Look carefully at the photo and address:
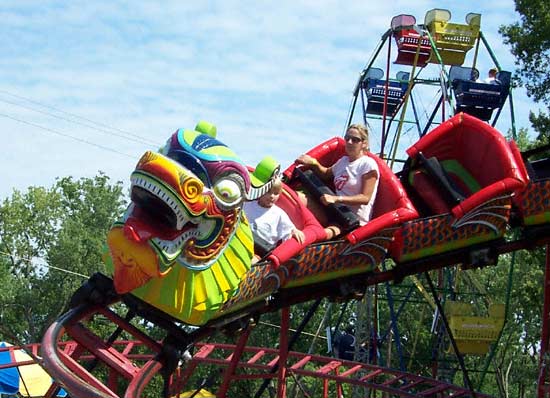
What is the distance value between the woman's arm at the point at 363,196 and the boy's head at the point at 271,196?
48cm

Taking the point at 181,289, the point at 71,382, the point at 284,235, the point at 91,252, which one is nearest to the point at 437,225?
the point at 284,235

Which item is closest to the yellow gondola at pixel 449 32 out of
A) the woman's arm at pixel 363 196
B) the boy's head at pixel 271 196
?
the woman's arm at pixel 363 196

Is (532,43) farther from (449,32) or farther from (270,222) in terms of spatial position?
(270,222)

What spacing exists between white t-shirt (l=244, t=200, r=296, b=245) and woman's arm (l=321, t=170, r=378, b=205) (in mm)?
492

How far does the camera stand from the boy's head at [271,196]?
6.36 m

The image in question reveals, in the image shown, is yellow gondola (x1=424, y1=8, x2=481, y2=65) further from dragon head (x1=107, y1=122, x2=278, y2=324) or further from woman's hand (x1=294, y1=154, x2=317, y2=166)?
dragon head (x1=107, y1=122, x2=278, y2=324)

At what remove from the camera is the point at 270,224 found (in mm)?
6422

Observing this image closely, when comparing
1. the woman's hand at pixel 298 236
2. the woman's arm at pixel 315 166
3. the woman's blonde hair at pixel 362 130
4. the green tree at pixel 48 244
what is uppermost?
the woman's blonde hair at pixel 362 130

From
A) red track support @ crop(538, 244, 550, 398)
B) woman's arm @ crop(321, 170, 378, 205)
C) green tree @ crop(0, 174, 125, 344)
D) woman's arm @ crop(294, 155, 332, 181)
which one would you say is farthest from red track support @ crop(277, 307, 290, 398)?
green tree @ crop(0, 174, 125, 344)

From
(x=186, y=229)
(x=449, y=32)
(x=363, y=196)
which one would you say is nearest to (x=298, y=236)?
(x=363, y=196)

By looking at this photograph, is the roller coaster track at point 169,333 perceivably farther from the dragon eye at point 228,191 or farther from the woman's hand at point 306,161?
the woman's hand at point 306,161

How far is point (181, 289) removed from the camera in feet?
18.7

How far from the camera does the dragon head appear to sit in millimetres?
5430

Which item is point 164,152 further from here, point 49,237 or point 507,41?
point 49,237
